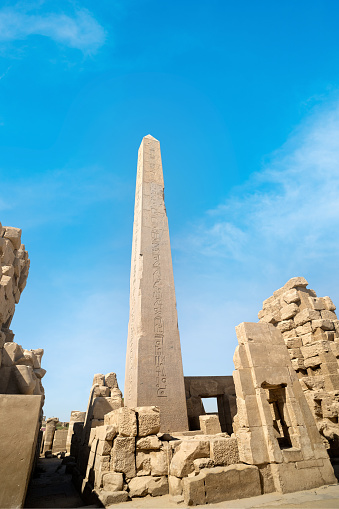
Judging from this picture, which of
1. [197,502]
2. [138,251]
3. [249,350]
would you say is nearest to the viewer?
[197,502]

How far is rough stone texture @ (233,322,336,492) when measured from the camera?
3848mm

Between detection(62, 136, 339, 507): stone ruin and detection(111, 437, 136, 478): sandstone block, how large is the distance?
0.04 ft

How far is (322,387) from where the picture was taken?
19.4 feet

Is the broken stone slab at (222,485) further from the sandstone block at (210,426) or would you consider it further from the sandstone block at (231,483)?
the sandstone block at (210,426)

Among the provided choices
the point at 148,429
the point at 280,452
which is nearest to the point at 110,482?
the point at 148,429

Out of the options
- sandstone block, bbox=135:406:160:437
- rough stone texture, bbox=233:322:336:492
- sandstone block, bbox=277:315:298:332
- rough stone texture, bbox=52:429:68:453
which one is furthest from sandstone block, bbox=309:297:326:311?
rough stone texture, bbox=52:429:68:453

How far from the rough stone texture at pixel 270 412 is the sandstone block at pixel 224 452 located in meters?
0.09

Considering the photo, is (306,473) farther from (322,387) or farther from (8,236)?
(8,236)

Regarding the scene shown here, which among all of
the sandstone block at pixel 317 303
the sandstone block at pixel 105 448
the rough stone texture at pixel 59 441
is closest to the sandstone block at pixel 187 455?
the sandstone block at pixel 105 448

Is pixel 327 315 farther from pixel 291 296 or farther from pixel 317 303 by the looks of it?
pixel 291 296

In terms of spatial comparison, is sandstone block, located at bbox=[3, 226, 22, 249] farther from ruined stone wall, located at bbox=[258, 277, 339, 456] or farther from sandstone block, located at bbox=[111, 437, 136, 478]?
ruined stone wall, located at bbox=[258, 277, 339, 456]

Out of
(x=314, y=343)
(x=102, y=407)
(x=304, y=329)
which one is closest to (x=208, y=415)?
(x=102, y=407)

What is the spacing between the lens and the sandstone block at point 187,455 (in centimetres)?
365

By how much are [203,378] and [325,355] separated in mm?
3047
